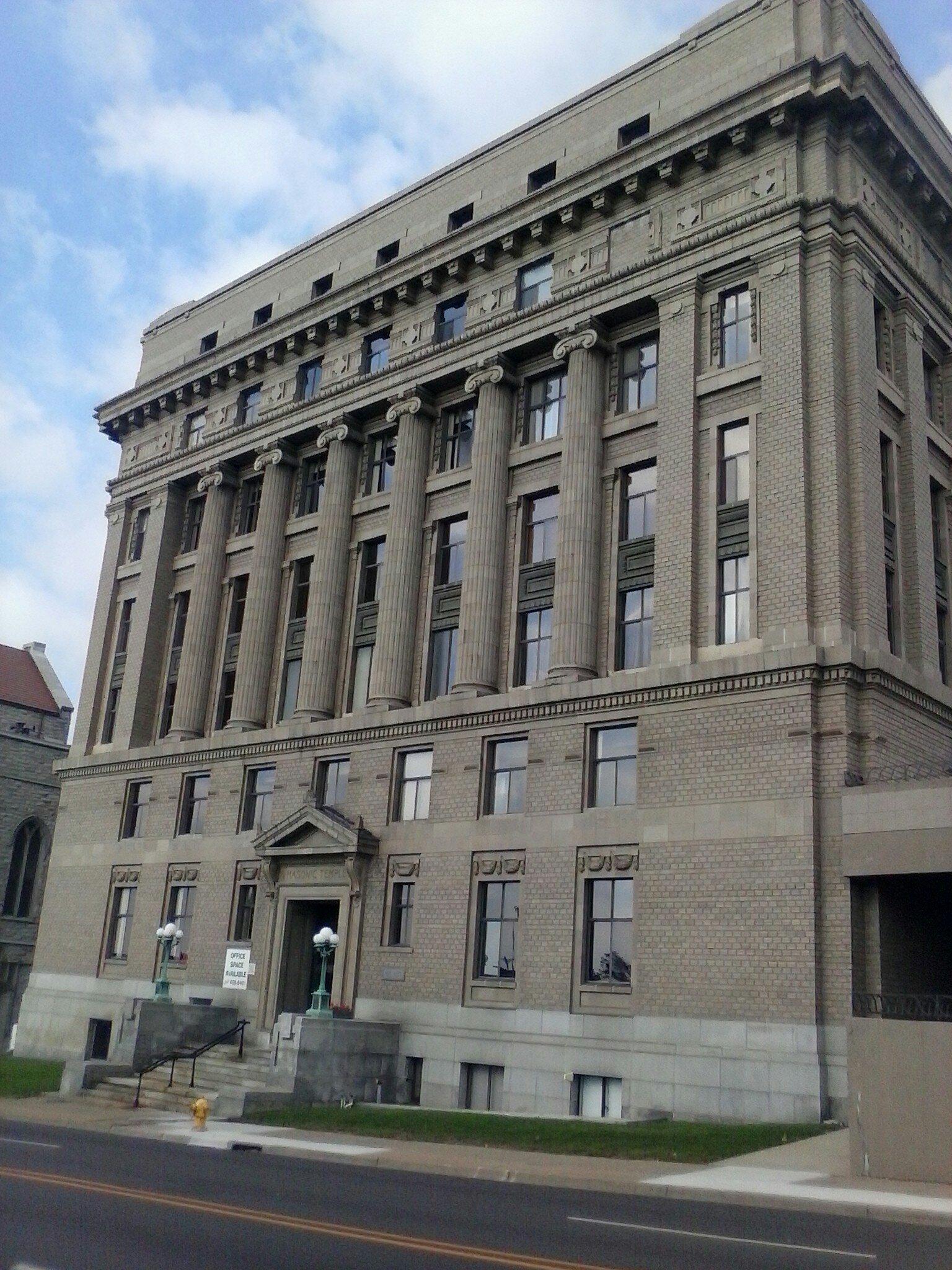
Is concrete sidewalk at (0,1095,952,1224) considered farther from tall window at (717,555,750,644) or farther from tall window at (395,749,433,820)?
tall window at (717,555,750,644)

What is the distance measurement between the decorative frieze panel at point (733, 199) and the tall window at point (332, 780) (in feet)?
59.2

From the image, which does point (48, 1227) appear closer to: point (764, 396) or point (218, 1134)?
point (218, 1134)

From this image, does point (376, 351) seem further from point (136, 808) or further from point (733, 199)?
point (136, 808)

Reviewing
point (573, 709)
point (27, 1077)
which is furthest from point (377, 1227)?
point (27, 1077)

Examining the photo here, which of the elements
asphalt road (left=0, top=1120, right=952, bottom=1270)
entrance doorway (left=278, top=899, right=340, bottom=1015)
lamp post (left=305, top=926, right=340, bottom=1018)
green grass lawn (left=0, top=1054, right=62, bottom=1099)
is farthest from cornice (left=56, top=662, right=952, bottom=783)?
asphalt road (left=0, top=1120, right=952, bottom=1270)

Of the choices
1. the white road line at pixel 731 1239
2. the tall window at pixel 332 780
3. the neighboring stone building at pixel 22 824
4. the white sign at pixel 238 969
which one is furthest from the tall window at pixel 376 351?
the neighboring stone building at pixel 22 824

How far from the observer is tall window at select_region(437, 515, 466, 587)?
36.5m

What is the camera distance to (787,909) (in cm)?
2527

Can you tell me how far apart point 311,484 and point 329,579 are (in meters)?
5.12

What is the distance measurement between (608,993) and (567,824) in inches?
165

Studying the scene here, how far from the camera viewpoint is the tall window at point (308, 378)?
42.7 m

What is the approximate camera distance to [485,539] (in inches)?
1361

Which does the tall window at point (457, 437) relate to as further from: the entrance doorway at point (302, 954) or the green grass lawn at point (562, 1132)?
the green grass lawn at point (562, 1132)

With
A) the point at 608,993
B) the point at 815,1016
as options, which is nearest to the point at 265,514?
the point at 608,993
